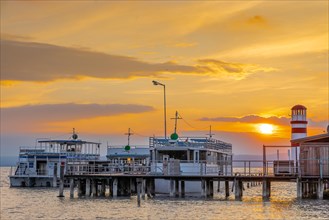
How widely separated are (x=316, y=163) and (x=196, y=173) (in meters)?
10.5

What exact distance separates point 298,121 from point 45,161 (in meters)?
36.2

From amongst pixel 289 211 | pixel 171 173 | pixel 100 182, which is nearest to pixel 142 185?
pixel 171 173

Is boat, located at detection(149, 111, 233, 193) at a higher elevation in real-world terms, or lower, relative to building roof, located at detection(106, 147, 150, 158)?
lower

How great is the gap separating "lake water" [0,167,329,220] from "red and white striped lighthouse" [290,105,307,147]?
8.81 m

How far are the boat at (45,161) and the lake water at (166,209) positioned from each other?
78.2ft

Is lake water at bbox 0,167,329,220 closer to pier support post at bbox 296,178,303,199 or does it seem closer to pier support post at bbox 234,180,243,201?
pier support post at bbox 234,180,243,201

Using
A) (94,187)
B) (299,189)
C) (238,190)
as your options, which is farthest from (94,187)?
(299,189)

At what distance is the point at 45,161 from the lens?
3253 inches

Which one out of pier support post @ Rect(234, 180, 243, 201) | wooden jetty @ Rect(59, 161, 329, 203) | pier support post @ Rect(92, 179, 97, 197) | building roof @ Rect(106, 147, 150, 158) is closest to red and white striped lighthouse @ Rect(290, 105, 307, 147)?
wooden jetty @ Rect(59, 161, 329, 203)

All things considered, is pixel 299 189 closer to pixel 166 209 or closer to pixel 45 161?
Answer: pixel 166 209

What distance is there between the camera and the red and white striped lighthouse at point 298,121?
5947 cm

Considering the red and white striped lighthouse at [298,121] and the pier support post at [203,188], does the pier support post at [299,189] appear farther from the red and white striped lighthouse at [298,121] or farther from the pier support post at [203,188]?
the red and white striped lighthouse at [298,121]

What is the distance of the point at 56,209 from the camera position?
48.8 meters

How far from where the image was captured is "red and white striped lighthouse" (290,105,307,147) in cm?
5947
